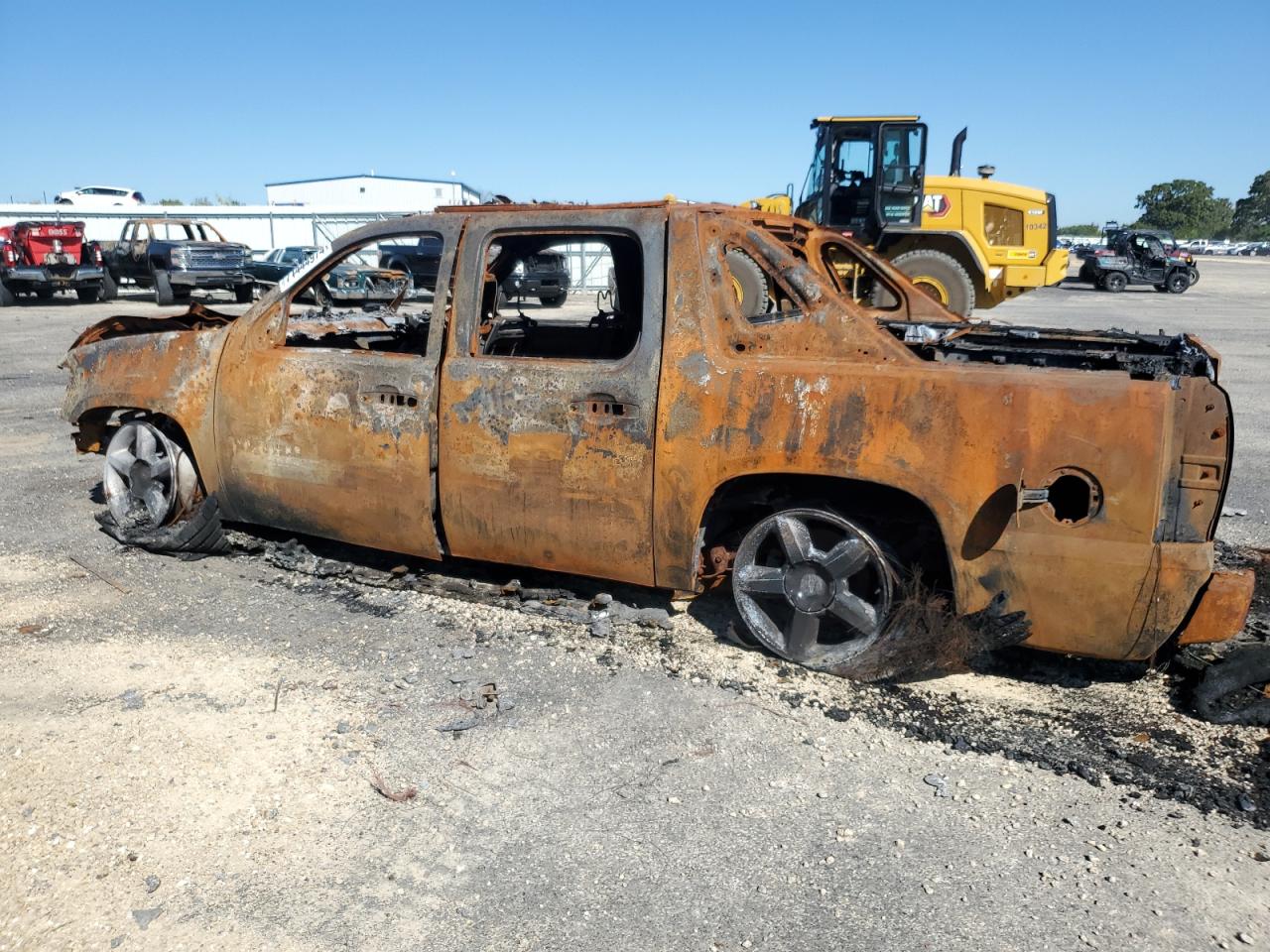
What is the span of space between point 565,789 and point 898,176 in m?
12.5

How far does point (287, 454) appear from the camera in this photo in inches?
179

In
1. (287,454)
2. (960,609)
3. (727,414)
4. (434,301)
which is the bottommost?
(960,609)

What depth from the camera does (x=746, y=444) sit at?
143 inches

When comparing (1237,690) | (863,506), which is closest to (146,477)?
(863,506)

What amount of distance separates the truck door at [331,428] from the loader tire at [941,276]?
37.0ft

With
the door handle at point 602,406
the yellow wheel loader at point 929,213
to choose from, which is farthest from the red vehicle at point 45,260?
the door handle at point 602,406

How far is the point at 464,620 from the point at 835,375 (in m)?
2.02

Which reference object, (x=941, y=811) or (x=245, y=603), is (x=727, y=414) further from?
(x=245, y=603)

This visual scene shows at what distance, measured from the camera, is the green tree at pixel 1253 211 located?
296 feet

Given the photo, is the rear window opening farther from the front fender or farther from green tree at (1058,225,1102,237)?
green tree at (1058,225,1102,237)

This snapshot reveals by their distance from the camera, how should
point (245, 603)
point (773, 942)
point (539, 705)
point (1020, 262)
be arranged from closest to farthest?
point (773, 942) → point (539, 705) → point (245, 603) → point (1020, 262)

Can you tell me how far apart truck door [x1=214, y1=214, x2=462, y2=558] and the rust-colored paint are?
3109 mm

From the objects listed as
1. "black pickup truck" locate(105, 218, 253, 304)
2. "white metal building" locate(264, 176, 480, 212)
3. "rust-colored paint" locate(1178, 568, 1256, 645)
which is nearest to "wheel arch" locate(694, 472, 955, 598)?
"rust-colored paint" locate(1178, 568, 1256, 645)

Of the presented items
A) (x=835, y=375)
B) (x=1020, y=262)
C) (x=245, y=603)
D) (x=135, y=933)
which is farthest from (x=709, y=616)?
(x=1020, y=262)
